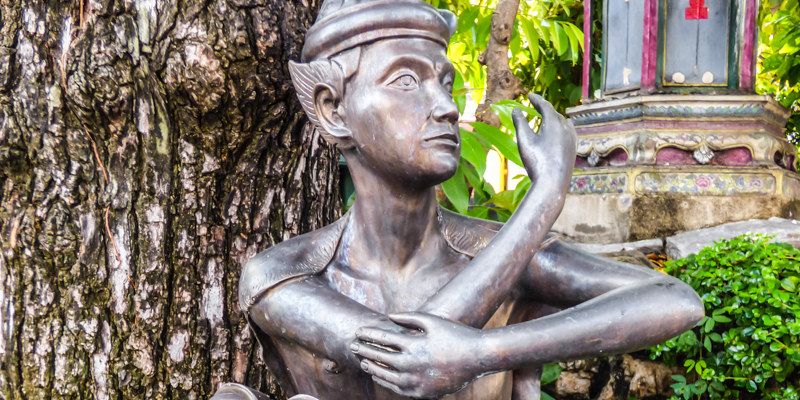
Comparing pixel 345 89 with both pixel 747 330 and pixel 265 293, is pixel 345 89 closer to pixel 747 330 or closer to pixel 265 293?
pixel 265 293

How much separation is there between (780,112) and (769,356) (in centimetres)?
211

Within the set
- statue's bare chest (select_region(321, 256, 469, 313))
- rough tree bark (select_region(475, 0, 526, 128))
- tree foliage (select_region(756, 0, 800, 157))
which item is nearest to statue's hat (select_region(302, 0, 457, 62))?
statue's bare chest (select_region(321, 256, 469, 313))

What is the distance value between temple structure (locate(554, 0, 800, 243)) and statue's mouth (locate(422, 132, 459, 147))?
2834 millimetres

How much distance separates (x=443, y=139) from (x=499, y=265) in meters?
0.28

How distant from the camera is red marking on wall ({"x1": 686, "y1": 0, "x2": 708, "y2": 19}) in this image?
410cm

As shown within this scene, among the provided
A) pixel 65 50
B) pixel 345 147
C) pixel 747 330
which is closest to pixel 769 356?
pixel 747 330

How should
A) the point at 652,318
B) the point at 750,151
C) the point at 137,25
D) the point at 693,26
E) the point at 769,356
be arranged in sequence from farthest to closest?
the point at 693,26 → the point at 750,151 → the point at 769,356 → the point at 137,25 → the point at 652,318

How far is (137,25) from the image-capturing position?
1753 mm

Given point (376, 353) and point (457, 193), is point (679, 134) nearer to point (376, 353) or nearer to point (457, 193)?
point (457, 193)

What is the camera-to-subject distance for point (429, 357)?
1152 mm

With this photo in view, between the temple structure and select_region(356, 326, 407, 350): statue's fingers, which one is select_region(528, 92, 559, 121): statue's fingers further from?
the temple structure

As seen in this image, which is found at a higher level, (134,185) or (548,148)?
(548,148)

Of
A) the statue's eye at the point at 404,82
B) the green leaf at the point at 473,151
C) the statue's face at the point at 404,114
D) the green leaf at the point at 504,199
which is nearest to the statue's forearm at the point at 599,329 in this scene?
the statue's face at the point at 404,114

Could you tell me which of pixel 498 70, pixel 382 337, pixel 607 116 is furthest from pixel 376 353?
pixel 607 116
